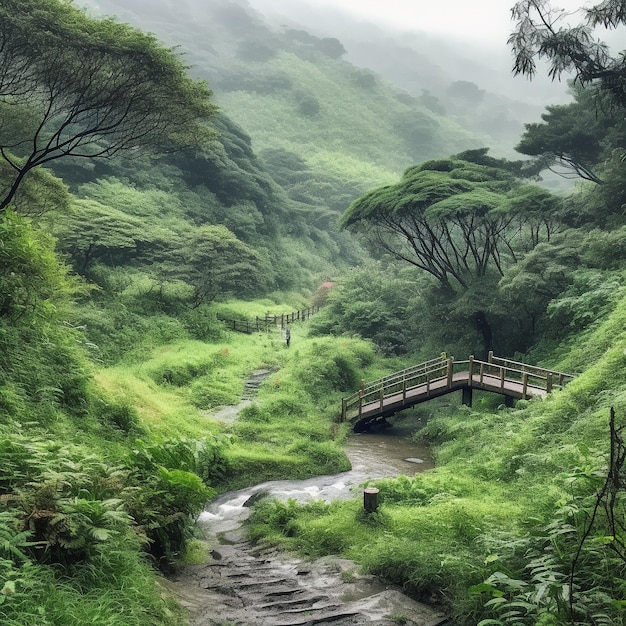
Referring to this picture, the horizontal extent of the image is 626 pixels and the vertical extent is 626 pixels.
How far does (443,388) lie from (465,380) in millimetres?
780

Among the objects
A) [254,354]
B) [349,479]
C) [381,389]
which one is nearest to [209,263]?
[254,354]

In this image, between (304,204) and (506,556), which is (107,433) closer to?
(506,556)

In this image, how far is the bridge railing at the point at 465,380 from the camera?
660 inches

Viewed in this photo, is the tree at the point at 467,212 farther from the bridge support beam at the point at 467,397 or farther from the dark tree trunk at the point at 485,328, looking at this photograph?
the bridge support beam at the point at 467,397

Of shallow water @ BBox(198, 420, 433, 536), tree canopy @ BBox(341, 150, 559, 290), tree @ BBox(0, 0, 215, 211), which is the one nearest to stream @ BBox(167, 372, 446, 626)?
shallow water @ BBox(198, 420, 433, 536)

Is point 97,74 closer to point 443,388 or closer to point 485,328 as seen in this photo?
point 443,388

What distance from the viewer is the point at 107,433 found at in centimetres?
1045

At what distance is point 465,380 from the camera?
18.7 m

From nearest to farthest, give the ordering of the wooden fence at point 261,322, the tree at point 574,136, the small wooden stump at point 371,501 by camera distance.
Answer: the small wooden stump at point 371,501, the tree at point 574,136, the wooden fence at point 261,322

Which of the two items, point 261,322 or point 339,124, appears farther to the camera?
point 339,124

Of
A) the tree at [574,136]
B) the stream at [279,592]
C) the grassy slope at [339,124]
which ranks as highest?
the grassy slope at [339,124]

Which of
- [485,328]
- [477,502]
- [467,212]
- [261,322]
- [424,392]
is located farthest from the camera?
[261,322]

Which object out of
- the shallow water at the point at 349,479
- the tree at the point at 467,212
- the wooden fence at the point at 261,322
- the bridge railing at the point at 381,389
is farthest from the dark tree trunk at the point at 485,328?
the wooden fence at the point at 261,322

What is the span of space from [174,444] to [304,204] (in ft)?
174
